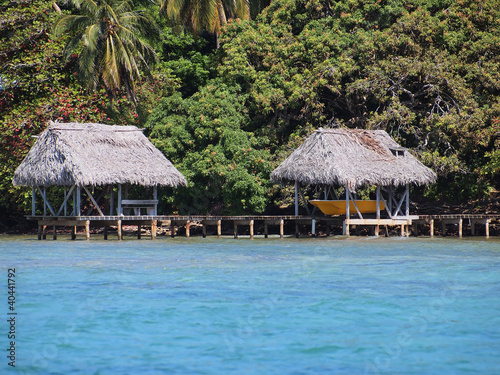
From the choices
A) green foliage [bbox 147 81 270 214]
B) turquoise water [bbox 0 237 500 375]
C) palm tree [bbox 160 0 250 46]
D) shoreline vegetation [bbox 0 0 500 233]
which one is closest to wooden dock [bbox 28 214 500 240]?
shoreline vegetation [bbox 0 0 500 233]

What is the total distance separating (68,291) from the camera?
36.5 feet

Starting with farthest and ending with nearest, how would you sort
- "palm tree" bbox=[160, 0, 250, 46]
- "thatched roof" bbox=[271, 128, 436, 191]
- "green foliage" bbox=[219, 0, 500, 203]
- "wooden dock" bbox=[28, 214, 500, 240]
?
"palm tree" bbox=[160, 0, 250, 46]
"green foliage" bbox=[219, 0, 500, 203]
"wooden dock" bbox=[28, 214, 500, 240]
"thatched roof" bbox=[271, 128, 436, 191]

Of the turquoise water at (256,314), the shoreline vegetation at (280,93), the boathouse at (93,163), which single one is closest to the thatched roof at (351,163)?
the shoreline vegetation at (280,93)

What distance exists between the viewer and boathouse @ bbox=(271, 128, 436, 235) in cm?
2102

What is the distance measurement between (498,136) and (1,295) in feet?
54.7

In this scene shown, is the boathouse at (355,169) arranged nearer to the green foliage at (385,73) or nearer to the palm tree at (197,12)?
the green foliage at (385,73)

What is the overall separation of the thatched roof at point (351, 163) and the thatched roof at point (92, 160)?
3.83 meters

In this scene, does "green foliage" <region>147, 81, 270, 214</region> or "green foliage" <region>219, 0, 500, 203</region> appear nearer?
"green foliage" <region>219, 0, 500, 203</region>

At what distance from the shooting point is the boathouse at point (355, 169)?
827 inches

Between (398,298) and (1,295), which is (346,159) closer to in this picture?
(398,298)

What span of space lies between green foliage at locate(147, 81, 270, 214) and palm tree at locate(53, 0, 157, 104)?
6.95 feet

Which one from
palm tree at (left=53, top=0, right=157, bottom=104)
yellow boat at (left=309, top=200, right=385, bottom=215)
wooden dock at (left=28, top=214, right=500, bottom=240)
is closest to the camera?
wooden dock at (left=28, top=214, right=500, bottom=240)

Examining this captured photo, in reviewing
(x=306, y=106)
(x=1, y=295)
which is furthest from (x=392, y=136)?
(x=1, y=295)

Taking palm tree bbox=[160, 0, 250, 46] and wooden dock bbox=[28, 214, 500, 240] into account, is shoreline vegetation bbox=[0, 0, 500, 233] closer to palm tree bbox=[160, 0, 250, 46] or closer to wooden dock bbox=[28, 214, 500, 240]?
wooden dock bbox=[28, 214, 500, 240]
